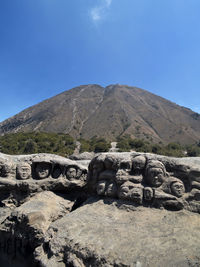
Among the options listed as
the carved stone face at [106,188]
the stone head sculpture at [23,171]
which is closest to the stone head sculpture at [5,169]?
the stone head sculpture at [23,171]

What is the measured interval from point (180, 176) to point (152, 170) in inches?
26.3

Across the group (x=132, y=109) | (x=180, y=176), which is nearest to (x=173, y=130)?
(x=132, y=109)

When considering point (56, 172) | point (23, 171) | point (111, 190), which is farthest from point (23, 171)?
point (111, 190)

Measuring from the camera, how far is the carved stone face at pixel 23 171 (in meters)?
5.08

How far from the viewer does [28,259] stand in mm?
3592

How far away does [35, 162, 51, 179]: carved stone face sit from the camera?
203 inches

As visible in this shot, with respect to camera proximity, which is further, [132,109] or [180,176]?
[132,109]

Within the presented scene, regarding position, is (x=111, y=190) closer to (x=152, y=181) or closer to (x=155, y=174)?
(x=152, y=181)

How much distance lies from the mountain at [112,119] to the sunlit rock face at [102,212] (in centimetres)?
5503

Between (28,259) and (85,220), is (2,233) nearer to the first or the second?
(28,259)

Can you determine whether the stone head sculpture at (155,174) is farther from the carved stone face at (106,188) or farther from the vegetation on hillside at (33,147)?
the vegetation on hillside at (33,147)

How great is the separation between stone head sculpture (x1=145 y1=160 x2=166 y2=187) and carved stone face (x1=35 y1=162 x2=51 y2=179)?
300 cm

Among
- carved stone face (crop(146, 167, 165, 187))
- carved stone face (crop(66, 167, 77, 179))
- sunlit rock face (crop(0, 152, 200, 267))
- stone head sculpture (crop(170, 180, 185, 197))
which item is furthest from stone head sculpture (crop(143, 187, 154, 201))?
carved stone face (crop(66, 167, 77, 179))

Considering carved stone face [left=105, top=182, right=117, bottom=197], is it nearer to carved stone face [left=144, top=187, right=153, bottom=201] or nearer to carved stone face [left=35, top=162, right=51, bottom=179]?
carved stone face [left=144, top=187, right=153, bottom=201]
